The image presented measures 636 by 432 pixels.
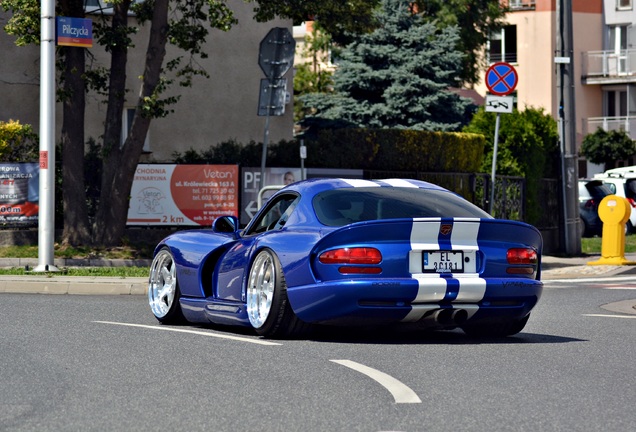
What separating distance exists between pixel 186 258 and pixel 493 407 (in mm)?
5168

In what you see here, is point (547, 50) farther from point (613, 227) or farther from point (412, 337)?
point (412, 337)

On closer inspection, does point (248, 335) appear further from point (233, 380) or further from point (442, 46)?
point (442, 46)

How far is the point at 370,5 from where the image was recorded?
79.8 ft

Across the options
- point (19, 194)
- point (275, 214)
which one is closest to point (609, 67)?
point (19, 194)

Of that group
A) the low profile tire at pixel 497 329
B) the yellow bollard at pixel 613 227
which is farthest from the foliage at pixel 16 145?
the low profile tire at pixel 497 329

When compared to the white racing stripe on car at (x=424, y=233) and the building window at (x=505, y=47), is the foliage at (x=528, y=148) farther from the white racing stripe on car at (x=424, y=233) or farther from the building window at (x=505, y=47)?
the building window at (x=505, y=47)

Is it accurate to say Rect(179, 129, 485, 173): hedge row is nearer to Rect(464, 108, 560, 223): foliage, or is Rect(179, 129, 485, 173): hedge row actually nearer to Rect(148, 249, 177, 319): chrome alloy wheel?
Rect(464, 108, 560, 223): foliage

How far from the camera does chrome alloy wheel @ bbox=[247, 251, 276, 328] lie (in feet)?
33.4

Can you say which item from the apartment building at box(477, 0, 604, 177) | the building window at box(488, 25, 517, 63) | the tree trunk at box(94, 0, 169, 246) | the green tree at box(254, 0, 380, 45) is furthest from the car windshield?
the building window at box(488, 25, 517, 63)

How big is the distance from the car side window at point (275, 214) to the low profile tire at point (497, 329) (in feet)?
5.47

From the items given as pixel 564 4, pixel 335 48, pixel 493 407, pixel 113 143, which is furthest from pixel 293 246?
pixel 335 48

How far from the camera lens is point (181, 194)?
25000 mm

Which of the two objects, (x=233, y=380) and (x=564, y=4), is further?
(x=564, y=4)

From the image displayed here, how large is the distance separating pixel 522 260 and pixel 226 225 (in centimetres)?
255
